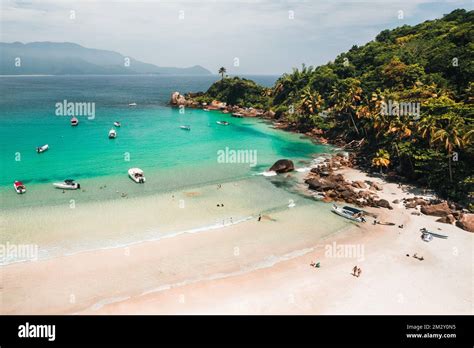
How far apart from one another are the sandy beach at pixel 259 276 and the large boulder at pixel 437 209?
91.4 inches

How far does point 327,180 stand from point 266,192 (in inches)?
369

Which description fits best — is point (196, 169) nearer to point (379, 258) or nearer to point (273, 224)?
point (273, 224)

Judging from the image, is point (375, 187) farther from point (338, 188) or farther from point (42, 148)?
point (42, 148)

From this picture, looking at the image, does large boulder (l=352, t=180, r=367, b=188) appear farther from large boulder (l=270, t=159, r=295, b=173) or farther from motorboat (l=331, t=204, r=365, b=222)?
large boulder (l=270, t=159, r=295, b=173)

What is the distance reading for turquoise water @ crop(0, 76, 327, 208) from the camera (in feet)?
145

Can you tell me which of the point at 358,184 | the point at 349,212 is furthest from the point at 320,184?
the point at 349,212

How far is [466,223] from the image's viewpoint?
32.5 meters

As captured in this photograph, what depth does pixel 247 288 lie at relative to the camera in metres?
23.9

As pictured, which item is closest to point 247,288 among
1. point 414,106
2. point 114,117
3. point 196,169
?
point 196,169

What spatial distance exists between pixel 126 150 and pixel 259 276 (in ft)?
147

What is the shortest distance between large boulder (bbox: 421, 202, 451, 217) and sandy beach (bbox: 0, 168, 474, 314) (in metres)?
2.32

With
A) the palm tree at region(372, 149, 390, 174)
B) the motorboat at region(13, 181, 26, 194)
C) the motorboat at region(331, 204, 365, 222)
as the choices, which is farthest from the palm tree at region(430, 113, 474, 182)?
the motorboat at region(13, 181, 26, 194)

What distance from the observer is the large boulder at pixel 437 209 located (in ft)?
116
